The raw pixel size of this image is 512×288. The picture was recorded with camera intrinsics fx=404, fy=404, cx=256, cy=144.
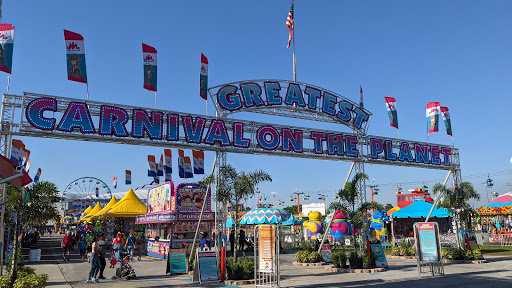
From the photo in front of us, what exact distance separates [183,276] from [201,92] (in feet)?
26.5

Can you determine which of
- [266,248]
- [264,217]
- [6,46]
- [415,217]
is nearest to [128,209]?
[264,217]

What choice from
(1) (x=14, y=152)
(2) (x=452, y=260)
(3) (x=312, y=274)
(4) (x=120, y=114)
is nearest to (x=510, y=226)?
(2) (x=452, y=260)

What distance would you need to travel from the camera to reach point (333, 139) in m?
21.8

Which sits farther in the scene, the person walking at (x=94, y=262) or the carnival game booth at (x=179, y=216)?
the carnival game booth at (x=179, y=216)

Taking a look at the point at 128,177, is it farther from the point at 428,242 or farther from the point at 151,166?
the point at 428,242

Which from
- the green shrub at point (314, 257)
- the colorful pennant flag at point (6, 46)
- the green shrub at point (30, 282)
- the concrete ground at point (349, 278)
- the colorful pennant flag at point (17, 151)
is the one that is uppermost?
the colorful pennant flag at point (6, 46)

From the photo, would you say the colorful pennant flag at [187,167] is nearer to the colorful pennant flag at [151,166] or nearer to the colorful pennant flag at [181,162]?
the colorful pennant flag at [181,162]

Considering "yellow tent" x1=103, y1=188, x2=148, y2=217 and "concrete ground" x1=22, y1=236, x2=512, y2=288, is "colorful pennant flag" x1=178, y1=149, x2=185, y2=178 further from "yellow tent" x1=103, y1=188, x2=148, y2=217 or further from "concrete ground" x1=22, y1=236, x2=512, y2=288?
"concrete ground" x1=22, y1=236, x2=512, y2=288

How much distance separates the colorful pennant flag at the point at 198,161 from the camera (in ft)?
84.3

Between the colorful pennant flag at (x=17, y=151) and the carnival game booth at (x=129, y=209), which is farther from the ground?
the colorful pennant flag at (x=17, y=151)

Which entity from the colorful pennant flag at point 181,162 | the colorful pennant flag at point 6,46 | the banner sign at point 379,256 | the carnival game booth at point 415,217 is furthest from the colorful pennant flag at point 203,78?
the carnival game booth at point 415,217

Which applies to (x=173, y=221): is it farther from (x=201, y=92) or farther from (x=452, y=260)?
(x=452, y=260)

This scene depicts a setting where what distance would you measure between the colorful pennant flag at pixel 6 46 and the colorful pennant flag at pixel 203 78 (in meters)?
7.50

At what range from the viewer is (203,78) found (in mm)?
18781
